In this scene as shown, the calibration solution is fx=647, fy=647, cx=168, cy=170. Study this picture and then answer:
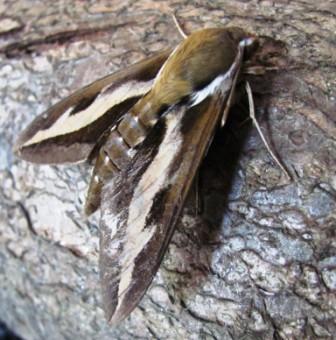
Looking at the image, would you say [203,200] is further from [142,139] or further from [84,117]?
[84,117]

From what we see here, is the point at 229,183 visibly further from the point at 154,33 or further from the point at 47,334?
the point at 47,334

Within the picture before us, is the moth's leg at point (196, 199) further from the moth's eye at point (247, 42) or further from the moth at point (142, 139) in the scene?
the moth's eye at point (247, 42)

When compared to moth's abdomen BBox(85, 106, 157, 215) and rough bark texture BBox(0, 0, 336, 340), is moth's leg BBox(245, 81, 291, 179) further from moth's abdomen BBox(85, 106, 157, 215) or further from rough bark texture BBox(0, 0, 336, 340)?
moth's abdomen BBox(85, 106, 157, 215)

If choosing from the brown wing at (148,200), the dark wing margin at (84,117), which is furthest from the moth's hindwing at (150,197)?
the dark wing margin at (84,117)

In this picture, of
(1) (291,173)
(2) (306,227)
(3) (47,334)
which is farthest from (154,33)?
(3) (47,334)

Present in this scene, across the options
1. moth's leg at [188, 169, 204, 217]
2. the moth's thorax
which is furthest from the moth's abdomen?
moth's leg at [188, 169, 204, 217]

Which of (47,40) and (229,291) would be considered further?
(47,40)

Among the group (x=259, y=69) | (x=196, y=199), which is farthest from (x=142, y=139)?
(x=259, y=69)
